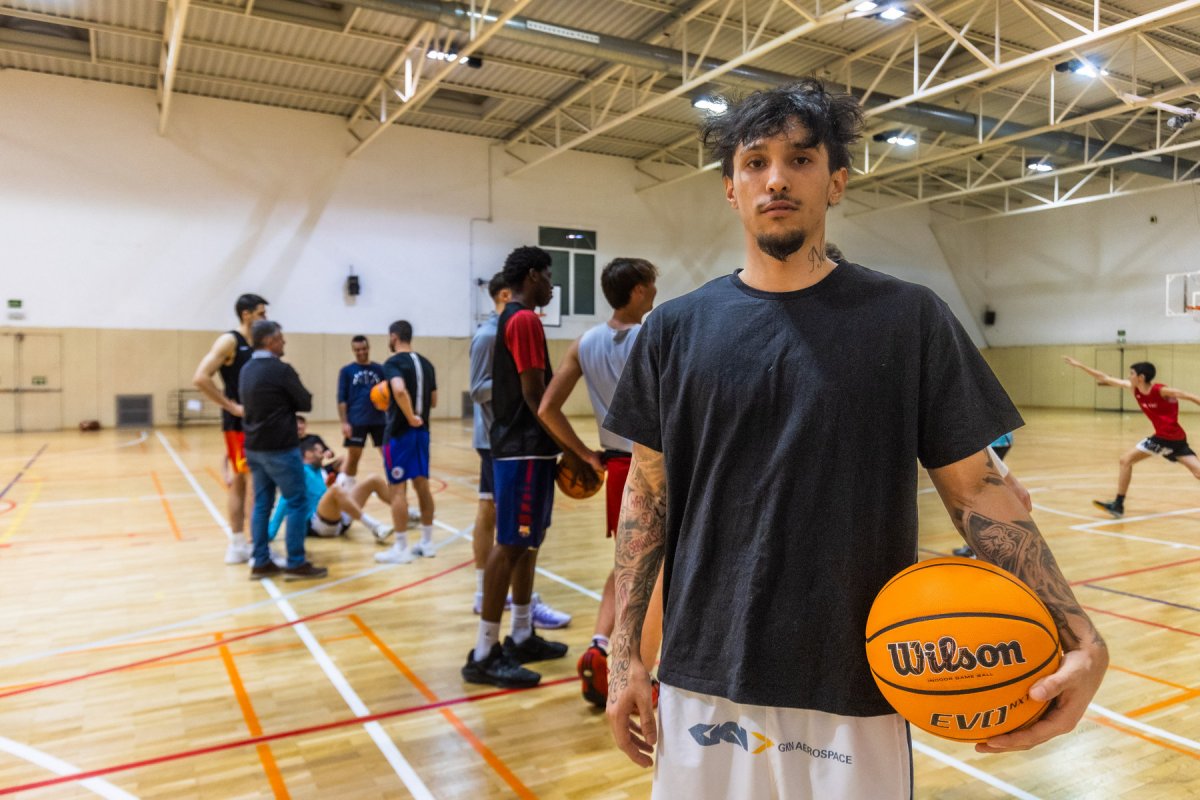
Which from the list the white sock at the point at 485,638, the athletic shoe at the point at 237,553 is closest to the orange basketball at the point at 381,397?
the athletic shoe at the point at 237,553

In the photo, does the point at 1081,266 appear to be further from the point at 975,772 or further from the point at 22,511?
the point at 22,511

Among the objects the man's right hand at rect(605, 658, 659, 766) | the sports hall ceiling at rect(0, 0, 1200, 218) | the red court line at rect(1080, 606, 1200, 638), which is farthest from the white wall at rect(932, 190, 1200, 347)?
the man's right hand at rect(605, 658, 659, 766)

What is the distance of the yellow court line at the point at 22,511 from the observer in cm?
740

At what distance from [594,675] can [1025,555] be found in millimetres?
2476

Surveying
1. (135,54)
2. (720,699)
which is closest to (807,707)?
(720,699)

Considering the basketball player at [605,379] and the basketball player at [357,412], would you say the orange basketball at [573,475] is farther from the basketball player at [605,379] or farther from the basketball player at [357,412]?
the basketball player at [357,412]

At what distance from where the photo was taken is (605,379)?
12.2ft

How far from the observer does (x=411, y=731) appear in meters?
3.37

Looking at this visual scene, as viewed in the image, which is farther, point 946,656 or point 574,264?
point 574,264

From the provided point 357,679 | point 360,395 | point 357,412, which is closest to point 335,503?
point 357,412

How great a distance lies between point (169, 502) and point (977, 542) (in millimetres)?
9429

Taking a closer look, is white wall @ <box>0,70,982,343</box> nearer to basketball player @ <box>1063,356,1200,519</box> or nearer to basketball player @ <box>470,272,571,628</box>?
basketball player @ <box>1063,356,1200,519</box>

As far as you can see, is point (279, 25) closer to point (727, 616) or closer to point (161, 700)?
point (161, 700)

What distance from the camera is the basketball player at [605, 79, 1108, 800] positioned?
1.40 metres
